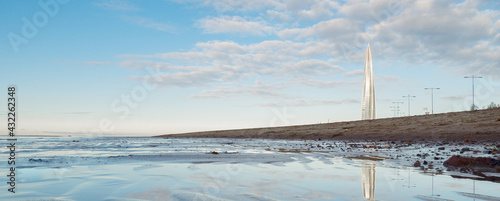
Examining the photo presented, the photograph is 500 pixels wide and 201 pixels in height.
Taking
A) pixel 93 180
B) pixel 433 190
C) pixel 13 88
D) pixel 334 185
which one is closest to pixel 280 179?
pixel 334 185

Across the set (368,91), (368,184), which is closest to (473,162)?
(368,184)

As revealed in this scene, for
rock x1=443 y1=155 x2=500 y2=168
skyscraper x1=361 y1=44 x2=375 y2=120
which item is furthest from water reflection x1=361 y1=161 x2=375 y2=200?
skyscraper x1=361 y1=44 x2=375 y2=120

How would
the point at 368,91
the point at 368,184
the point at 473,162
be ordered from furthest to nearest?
the point at 368,91, the point at 473,162, the point at 368,184

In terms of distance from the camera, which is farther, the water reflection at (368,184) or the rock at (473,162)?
the rock at (473,162)

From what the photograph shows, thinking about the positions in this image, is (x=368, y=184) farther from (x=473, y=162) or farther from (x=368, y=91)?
(x=368, y=91)

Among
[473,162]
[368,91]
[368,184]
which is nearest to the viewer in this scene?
[368,184]

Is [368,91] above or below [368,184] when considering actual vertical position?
above

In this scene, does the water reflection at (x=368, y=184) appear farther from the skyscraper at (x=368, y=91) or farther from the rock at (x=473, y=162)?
the skyscraper at (x=368, y=91)

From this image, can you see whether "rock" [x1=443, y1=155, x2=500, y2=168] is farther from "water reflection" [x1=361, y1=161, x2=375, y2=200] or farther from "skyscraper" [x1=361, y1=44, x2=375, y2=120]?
"skyscraper" [x1=361, y1=44, x2=375, y2=120]

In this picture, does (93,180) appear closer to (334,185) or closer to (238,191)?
(238,191)

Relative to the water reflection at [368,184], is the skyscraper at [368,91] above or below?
above

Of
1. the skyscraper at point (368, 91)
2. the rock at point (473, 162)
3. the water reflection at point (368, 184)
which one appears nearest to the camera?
the water reflection at point (368, 184)

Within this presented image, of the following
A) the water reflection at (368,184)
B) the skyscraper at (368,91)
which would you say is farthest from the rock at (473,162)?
the skyscraper at (368,91)

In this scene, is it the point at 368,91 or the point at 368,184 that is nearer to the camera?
the point at 368,184
